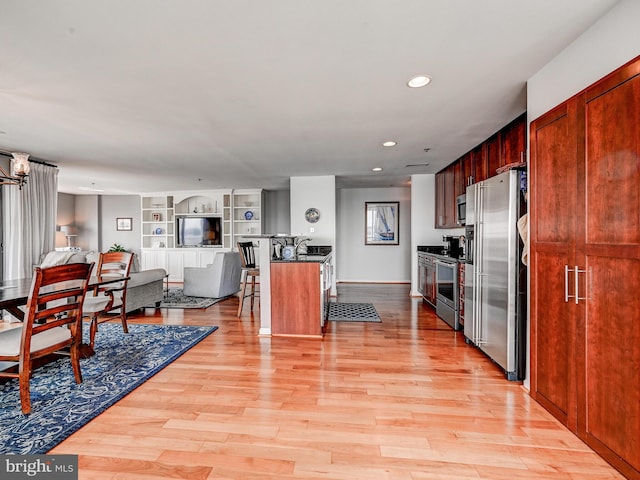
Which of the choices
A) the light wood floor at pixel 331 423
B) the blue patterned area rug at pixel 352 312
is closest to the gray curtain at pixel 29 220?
the light wood floor at pixel 331 423

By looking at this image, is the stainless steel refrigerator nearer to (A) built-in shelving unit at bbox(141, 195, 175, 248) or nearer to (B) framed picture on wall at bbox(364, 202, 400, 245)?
(B) framed picture on wall at bbox(364, 202, 400, 245)

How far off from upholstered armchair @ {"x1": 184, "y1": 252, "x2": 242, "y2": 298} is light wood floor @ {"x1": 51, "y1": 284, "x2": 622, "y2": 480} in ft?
8.54

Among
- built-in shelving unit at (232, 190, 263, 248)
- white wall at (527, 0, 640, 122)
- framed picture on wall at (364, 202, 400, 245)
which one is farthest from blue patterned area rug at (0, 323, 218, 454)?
framed picture on wall at (364, 202, 400, 245)

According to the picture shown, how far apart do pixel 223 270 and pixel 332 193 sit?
102 inches

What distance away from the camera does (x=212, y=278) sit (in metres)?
5.71

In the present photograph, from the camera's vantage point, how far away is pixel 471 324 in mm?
3279

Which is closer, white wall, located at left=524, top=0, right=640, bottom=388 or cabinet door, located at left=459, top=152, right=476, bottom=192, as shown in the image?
white wall, located at left=524, top=0, right=640, bottom=388

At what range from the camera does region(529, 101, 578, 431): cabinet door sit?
1.87 meters

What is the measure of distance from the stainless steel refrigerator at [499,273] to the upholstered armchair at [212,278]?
4257 mm

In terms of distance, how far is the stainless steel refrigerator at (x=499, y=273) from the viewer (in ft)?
8.29

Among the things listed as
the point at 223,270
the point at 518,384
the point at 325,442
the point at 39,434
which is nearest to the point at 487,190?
the point at 518,384

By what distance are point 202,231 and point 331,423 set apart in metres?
7.04

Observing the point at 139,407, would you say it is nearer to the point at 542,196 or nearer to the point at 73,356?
the point at 73,356

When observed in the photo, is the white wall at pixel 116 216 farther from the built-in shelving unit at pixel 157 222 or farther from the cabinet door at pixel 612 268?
the cabinet door at pixel 612 268
